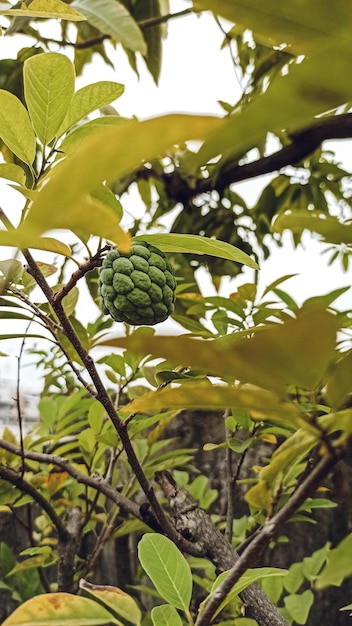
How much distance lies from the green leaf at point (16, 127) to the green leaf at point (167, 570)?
1.06ft

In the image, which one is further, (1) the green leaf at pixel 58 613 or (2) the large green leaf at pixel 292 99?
(1) the green leaf at pixel 58 613

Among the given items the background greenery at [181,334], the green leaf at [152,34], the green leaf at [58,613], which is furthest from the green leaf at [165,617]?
the green leaf at [152,34]

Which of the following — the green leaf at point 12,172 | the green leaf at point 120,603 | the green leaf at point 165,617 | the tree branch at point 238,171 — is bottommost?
the green leaf at point 165,617

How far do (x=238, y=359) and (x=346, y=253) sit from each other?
4.68 ft

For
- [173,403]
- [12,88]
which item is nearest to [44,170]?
[173,403]

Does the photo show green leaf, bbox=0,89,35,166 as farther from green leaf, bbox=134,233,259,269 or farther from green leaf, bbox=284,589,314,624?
green leaf, bbox=284,589,314,624

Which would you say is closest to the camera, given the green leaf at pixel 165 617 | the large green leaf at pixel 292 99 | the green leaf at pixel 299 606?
the large green leaf at pixel 292 99

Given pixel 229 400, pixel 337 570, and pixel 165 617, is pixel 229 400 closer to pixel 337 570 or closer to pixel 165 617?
pixel 337 570

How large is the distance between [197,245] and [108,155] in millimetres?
284

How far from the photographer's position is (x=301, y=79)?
0.47 ft

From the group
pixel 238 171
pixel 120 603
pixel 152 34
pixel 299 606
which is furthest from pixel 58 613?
pixel 152 34

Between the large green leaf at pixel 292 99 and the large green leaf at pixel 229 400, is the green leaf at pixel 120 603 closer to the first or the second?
the large green leaf at pixel 229 400

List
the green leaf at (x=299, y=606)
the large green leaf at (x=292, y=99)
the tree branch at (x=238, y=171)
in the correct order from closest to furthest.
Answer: the large green leaf at (x=292, y=99) < the green leaf at (x=299, y=606) < the tree branch at (x=238, y=171)

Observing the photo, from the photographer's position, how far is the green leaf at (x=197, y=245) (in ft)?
1.38
